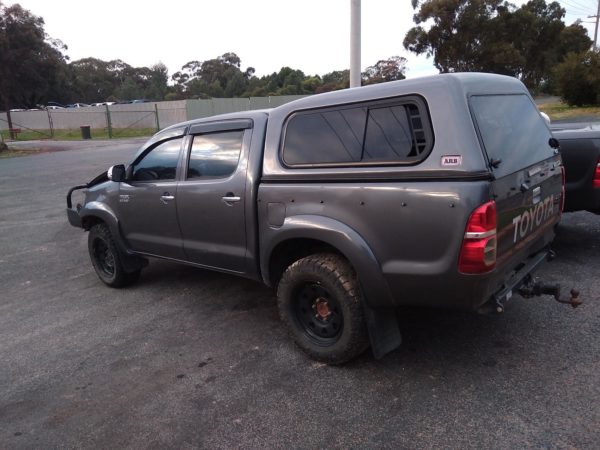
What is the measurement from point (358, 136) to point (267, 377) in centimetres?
177

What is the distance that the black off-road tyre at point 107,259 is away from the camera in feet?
17.4

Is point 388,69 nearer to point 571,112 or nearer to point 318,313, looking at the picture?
point 571,112

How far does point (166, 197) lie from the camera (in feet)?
14.9

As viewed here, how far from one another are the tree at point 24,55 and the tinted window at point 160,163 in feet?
127

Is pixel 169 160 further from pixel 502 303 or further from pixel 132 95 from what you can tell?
pixel 132 95

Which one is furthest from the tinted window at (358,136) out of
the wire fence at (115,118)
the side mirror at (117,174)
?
the wire fence at (115,118)

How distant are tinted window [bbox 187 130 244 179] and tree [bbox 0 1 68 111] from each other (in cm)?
3938

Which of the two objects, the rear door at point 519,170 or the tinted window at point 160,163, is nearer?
the rear door at point 519,170

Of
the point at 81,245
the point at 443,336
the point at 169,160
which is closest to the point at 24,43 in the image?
the point at 81,245

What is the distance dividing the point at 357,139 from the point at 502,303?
1.38 metres

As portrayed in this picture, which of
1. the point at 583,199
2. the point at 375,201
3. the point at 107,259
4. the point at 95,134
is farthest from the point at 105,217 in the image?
the point at 95,134

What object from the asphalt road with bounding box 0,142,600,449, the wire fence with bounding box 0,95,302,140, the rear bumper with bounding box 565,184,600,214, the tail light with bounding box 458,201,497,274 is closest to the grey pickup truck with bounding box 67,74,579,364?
the tail light with bounding box 458,201,497,274

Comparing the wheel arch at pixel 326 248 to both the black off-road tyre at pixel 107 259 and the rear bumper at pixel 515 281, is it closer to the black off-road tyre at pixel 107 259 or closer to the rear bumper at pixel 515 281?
the rear bumper at pixel 515 281

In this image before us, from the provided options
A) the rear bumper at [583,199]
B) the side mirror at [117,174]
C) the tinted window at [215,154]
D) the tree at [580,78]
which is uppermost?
the tree at [580,78]
